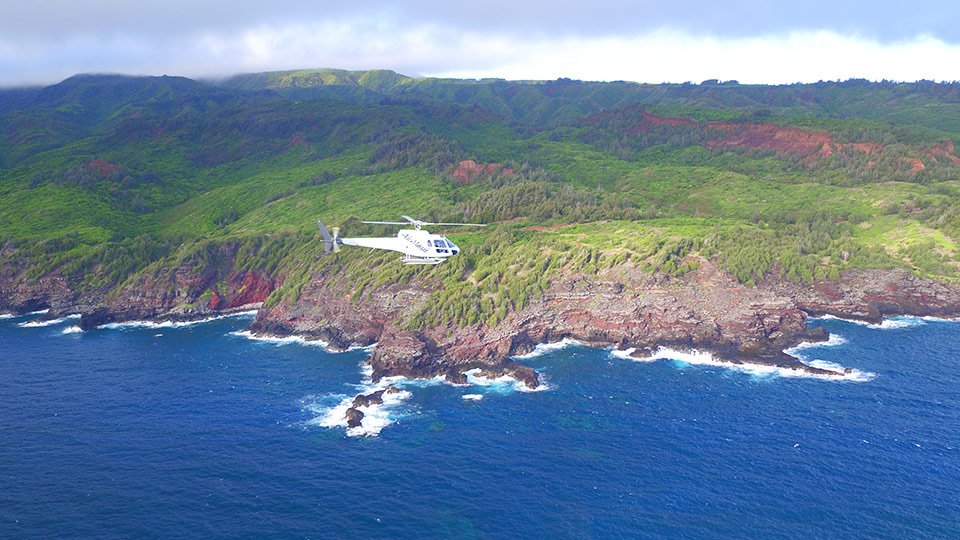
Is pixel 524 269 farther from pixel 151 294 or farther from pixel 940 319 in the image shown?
pixel 151 294

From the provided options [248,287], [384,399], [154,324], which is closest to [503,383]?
[384,399]

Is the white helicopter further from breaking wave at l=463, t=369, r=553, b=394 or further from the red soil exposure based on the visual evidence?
the red soil exposure

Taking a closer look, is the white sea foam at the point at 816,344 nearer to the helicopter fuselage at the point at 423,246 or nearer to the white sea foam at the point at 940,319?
the white sea foam at the point at 940,319

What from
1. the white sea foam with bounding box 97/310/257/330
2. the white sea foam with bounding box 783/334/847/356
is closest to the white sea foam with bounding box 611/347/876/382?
the white sea foam with bounding box 783/334/847/356

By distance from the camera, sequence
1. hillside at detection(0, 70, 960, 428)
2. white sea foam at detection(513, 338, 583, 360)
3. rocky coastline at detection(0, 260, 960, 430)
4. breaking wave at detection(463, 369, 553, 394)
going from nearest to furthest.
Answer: breaking wave at detection(463, 369, 553, 394) < rocky coastline at detection(0, 260, 960, 430) < white sea foam at detection(513, 338, 583, 360) < hillside at detection(0, 70, 960, 428)

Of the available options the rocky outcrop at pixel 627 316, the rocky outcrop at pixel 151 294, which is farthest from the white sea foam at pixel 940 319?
the rocky outcrop at pixel 151 294

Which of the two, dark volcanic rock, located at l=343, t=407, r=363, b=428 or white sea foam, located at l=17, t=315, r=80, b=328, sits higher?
dark volcanic rock, located at l=343, t=407, r=363, b=428
